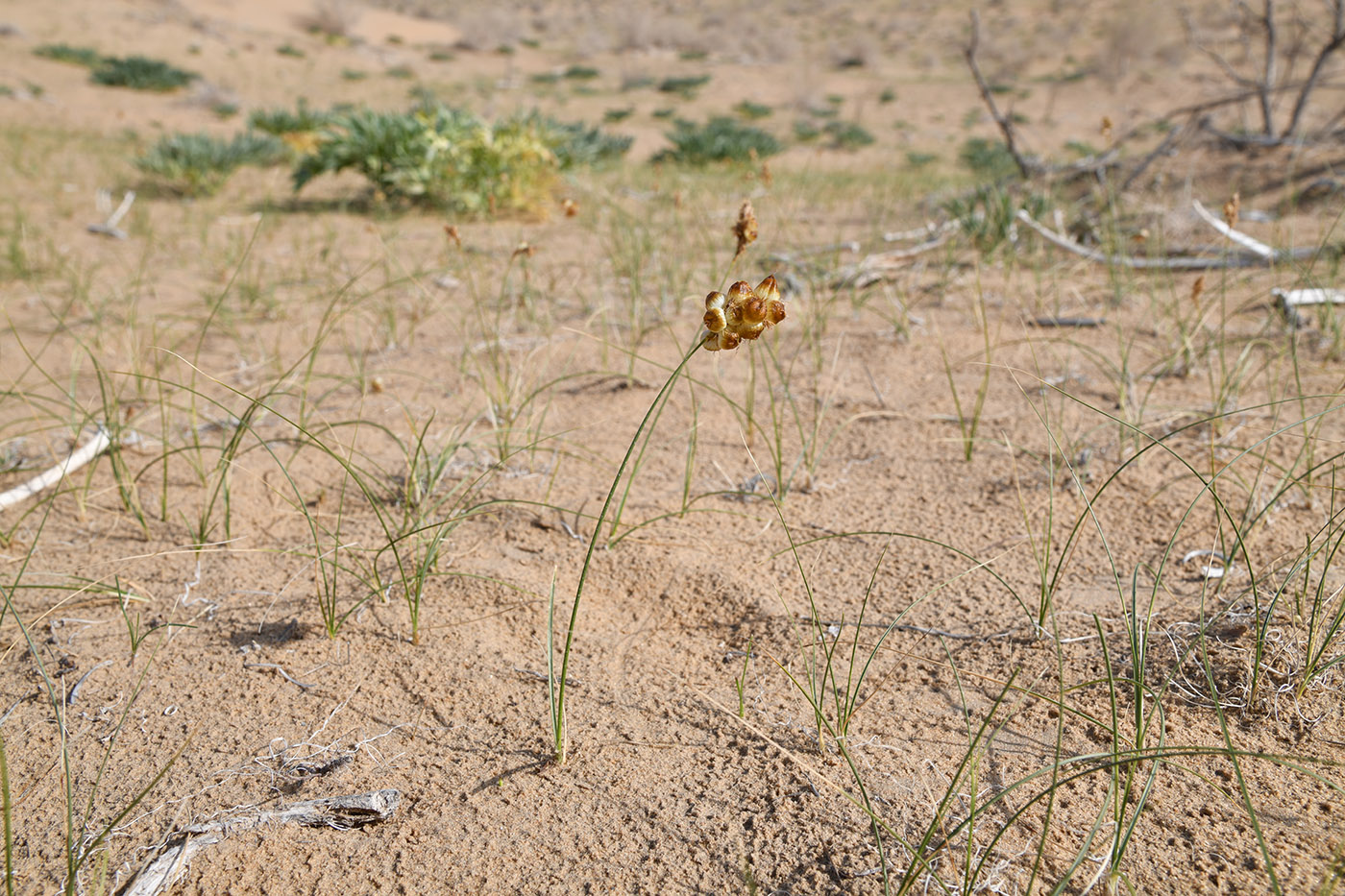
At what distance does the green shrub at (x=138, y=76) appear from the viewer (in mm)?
12031

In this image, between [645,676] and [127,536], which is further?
[127,536]

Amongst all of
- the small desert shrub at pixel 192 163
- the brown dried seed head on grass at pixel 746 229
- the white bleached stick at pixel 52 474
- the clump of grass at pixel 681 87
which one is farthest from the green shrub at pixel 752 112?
the brown dried seed head on grass at pixel 746 229

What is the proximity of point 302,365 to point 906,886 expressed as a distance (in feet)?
8.27

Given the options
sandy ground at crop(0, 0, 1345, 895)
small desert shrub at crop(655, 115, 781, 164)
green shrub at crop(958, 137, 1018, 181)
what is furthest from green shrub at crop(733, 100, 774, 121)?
sandy ground at crop(0, 0, 1345, 895)

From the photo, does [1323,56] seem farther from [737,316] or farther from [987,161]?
[737,316]

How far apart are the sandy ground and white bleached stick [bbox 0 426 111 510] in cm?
4

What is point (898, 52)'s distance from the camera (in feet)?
96.1

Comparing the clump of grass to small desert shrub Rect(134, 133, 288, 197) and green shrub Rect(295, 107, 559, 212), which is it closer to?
small desert shrub Rect(134, 133, 288, 197)

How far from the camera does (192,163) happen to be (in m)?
5.70

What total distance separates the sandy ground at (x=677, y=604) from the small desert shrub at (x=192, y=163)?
90.3 inches

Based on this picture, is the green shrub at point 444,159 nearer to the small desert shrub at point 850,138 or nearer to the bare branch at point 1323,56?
the bare branch at point 1323,56

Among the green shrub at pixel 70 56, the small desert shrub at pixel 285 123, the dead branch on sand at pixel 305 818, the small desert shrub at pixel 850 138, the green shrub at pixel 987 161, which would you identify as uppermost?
the green shrub at pixel 70 56

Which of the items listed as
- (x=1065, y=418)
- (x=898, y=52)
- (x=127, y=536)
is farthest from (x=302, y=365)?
(x=898, y=52)

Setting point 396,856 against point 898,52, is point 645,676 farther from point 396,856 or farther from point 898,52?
point 898,52
